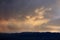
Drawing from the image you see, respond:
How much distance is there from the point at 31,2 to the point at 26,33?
540 millimetres

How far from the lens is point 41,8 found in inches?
97.0

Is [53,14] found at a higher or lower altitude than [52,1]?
lower

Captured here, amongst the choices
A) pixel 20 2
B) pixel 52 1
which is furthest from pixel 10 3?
pixel 52 1

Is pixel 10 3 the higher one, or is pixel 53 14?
pixel 10 3

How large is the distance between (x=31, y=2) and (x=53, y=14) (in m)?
0.43

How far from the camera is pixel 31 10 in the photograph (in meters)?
2.49

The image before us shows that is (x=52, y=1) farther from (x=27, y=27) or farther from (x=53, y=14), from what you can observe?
(x=27, y=27)

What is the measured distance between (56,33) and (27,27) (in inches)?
19.5

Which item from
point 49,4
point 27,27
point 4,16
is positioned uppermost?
point 49,4

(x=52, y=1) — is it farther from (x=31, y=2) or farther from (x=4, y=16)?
(x=4, y=16)

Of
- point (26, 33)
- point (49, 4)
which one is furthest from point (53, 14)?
point (26, 33)
